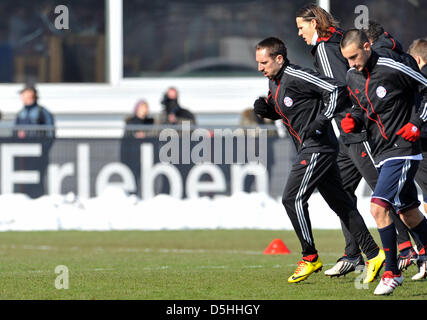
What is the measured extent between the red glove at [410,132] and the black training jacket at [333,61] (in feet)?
3.24

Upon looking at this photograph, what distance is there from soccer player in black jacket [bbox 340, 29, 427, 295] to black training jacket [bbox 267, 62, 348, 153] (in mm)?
430

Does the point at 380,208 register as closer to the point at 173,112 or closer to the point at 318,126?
the point at 318,126

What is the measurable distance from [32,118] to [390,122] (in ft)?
32.6

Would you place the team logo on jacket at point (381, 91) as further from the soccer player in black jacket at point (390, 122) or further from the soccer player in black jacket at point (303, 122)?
the soccer player in black jacket at point (303, 122)

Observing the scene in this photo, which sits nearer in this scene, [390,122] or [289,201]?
[390,122]

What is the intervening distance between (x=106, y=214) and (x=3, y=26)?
383 inches

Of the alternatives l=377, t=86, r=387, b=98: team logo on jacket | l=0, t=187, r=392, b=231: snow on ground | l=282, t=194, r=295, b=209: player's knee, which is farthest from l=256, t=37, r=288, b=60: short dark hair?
l=0, t=187, r=392, b=231: snow on ground

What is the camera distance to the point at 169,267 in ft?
35.8

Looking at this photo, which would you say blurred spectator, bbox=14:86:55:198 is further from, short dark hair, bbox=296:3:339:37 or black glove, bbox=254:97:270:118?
short dark hair, bbox=296:3:339:37

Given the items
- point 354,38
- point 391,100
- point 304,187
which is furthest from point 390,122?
point 304,187

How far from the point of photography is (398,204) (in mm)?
9195

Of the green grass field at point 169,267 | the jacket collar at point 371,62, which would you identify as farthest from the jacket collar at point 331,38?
the green grass field at point 169,267

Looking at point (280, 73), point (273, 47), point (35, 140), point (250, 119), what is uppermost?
point (273, 47)
